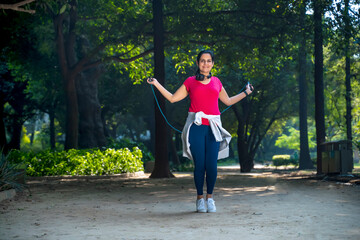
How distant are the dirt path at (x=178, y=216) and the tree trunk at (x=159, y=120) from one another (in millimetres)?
6586

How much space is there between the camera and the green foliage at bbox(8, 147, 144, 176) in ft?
53.6

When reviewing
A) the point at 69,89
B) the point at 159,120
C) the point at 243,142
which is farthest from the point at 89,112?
the point at 159,120

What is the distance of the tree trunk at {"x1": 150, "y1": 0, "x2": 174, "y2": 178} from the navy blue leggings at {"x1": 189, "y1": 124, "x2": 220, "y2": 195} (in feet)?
33.2

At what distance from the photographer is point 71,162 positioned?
16781 millimetres

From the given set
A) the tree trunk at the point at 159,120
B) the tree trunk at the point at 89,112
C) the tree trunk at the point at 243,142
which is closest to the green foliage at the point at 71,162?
the tree trunk at the point at 159,120

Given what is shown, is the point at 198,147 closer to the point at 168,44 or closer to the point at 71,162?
the point at 71,162

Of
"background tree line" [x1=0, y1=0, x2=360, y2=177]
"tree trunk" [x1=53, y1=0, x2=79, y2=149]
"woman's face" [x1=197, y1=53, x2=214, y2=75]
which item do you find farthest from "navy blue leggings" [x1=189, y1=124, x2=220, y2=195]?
"tree trunk" [x1=53, y1=0, x2=79, y2=149]

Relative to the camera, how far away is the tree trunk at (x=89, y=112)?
2569 centimetres

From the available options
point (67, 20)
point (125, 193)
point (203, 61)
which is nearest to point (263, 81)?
point (67, 20)

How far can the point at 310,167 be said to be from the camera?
32.2m

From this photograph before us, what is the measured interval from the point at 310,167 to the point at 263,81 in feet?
26.1

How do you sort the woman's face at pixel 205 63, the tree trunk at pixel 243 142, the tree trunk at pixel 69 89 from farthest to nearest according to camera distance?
1. the tree trunk at pixel 243 142
2. the tree trunk at pixel 69 89
3. the woman's face at pixel 205 63

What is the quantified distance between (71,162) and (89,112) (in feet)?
30.6

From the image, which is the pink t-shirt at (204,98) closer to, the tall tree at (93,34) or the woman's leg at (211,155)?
the woman's leg at (211,155)
